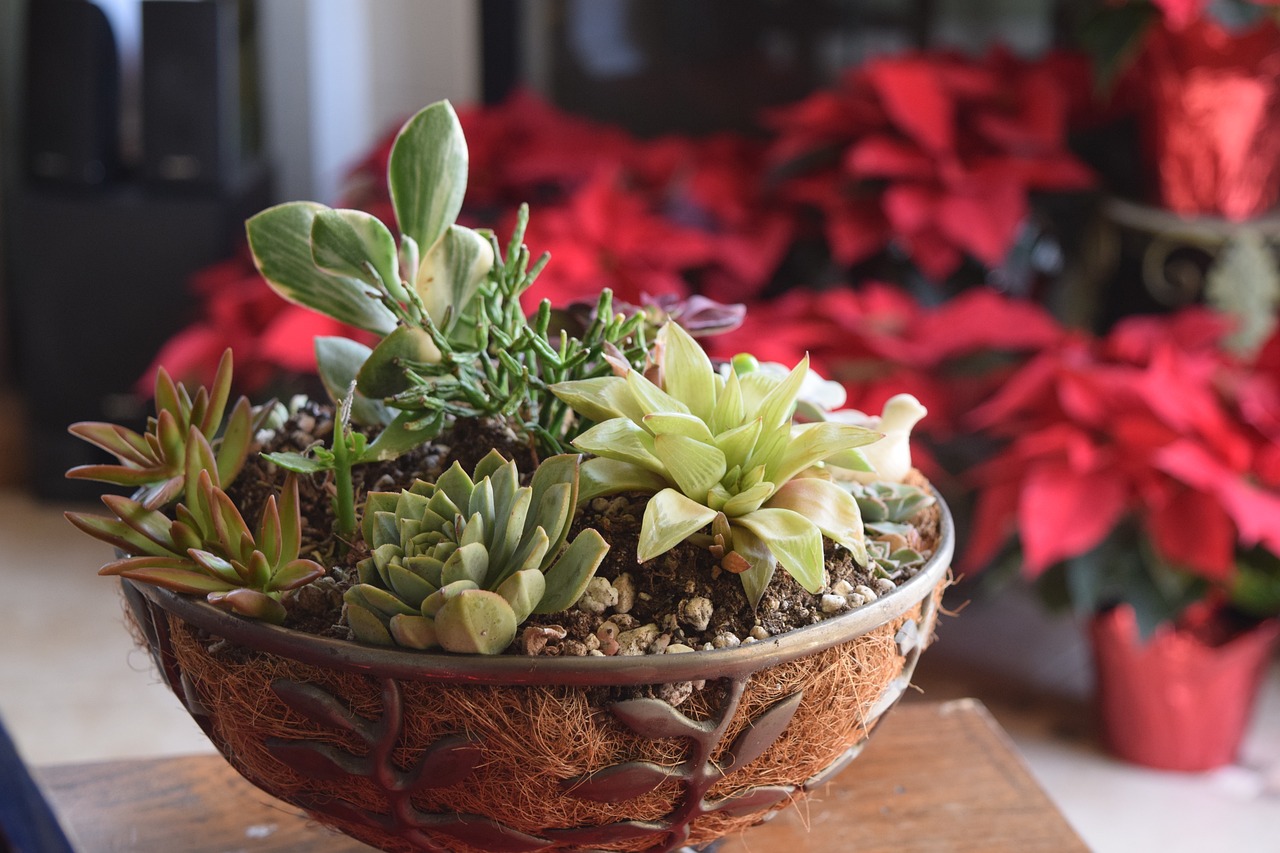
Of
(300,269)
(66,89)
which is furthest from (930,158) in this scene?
(66,89)

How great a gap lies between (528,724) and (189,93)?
177 cm

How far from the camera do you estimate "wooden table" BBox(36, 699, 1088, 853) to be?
635mm

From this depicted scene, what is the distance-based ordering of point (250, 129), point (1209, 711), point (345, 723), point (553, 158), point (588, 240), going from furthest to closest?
point (250, 129) → point (553, 158) → point (588, 240) → point (1209, 711) → point (345, 723)

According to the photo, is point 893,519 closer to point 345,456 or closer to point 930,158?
point 345,456

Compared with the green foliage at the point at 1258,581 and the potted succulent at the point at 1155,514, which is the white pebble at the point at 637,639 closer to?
the potted succulent at the point at 1155,514

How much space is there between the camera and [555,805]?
1.46 ft

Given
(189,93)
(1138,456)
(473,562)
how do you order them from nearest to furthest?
(473,562) < (1138,456) < (189,93)

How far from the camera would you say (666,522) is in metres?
0.43

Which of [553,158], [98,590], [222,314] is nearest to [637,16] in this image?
[553,158]

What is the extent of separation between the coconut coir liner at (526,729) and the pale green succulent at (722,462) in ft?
0.14

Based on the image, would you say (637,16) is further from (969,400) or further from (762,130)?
(969,400)

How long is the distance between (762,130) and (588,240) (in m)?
0.61

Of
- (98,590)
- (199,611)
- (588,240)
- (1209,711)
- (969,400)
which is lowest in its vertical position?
(98,590)

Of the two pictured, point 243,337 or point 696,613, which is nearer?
point 696,613
